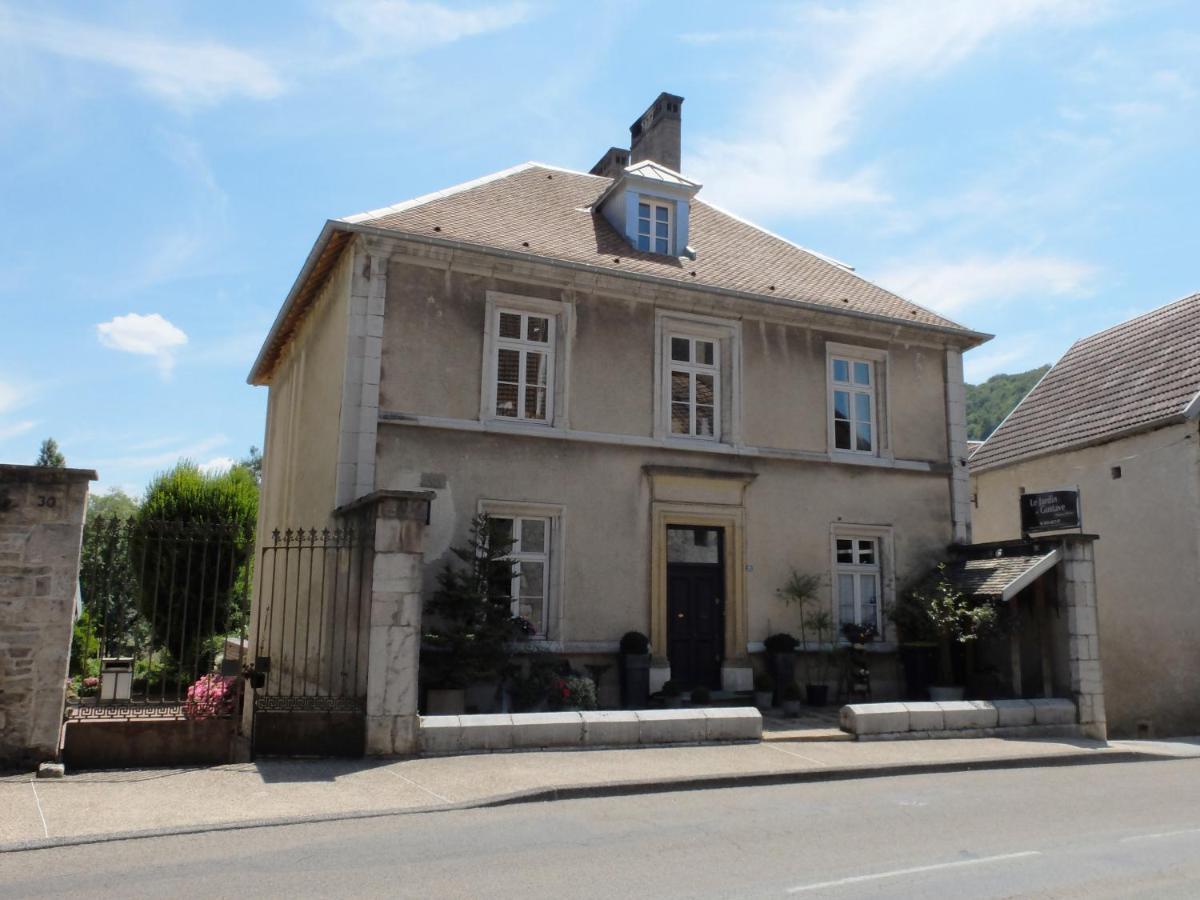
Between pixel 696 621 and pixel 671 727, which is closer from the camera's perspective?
pixel 671 727

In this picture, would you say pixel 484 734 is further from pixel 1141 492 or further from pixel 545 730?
pixel 1141 492

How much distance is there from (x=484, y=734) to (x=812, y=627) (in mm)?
6583

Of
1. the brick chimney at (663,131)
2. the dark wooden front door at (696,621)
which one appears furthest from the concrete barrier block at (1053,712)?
the brick chimney at (663,131)

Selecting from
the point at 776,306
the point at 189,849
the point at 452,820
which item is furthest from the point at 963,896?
the point at 776,306

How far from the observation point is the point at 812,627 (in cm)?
1484

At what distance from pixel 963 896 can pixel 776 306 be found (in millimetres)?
11000

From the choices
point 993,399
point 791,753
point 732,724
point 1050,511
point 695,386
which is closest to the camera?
point 791,753

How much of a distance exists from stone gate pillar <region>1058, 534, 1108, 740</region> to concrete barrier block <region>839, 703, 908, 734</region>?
2691 mm

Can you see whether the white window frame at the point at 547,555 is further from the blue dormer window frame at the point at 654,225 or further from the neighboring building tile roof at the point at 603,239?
the blue dormer window frame at the point at 654,225

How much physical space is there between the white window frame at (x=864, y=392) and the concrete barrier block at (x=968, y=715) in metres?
4.71

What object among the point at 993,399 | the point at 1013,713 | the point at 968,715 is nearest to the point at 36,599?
the point at 968,715

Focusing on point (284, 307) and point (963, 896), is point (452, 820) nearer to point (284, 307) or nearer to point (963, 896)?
point (963, 896)

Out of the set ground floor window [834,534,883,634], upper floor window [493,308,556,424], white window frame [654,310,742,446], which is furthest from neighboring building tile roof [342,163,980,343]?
ground floor window [834,534,883,634]

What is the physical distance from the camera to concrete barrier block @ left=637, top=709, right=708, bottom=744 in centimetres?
1050
